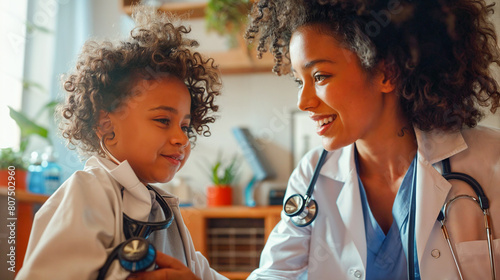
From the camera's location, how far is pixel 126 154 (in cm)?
112

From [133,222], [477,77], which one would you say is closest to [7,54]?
[133,222]

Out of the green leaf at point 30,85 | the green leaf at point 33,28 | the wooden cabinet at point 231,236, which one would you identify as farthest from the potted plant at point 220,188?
the green leaf at point 33,28

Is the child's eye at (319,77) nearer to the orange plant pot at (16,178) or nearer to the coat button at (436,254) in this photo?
the coat button at (436,254)

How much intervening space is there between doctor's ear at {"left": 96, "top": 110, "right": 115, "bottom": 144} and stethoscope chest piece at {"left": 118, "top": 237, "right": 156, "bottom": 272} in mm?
381

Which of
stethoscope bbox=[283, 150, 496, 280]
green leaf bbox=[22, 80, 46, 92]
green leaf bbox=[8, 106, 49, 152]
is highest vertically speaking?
green leaf bbox=[22, 80, 46, 92]

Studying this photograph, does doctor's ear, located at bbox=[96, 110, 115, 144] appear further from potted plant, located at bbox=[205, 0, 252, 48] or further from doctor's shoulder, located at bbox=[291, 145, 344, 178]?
potted plant, located at bbox=[205, 0, 252, 48]

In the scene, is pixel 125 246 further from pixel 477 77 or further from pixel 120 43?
pixel 477 77

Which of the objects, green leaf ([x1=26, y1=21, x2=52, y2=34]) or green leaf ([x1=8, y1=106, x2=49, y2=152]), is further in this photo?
green leaf ([x1=26, y1=21, x2=52, y2=34])

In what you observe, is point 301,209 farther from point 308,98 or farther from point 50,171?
point 50,171

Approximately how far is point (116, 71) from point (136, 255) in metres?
0.57

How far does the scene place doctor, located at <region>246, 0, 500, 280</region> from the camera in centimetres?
122

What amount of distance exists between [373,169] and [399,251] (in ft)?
0.94

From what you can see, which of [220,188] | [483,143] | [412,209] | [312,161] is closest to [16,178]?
[220,188]

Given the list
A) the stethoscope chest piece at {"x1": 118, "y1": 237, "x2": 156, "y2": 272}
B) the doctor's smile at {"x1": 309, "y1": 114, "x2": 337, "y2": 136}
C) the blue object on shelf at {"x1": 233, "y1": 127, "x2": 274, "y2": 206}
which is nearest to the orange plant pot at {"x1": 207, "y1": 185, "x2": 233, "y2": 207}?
the blue object on shelf at {"x1": 233, "y1": 127, "x2": 274, "y2": 206}
